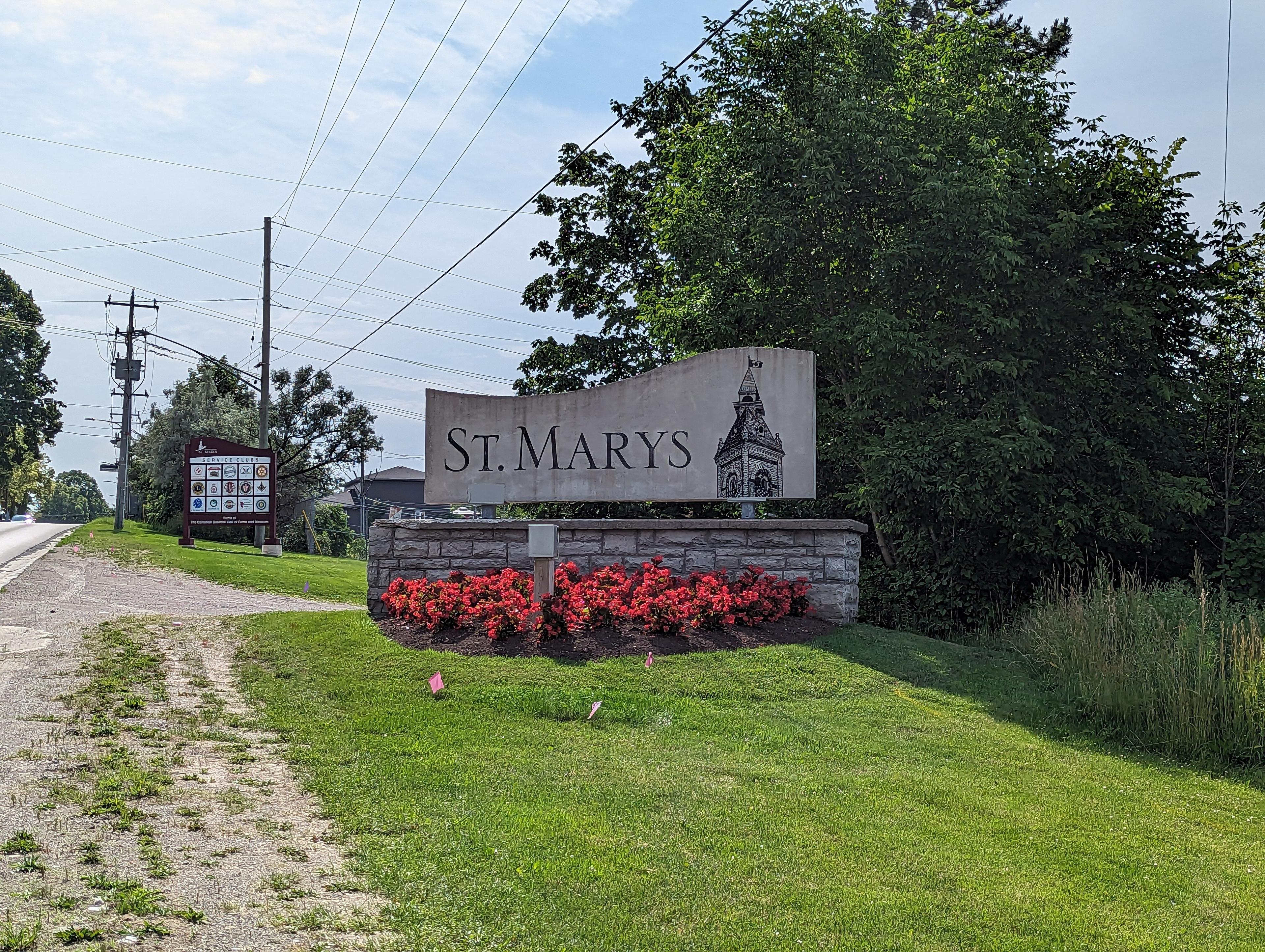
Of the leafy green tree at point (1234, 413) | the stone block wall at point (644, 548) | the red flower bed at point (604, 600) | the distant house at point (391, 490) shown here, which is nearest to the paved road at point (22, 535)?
the stone block wall at point (644, 548)

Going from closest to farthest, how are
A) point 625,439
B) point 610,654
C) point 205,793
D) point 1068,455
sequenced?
point 205,793
point 610,654
point 625,439
point 1068,455

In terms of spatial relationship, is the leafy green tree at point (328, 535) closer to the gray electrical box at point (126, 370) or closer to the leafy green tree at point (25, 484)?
the gray electrical box at point (126, 370)

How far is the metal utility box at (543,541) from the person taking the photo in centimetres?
979

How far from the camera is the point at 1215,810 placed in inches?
228

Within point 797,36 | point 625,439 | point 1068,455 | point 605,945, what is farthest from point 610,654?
point 797,36


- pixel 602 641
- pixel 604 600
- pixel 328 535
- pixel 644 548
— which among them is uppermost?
pixel 644 548

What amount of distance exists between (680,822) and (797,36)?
13670mm

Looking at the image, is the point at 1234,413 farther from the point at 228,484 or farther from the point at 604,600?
the point at 228,484

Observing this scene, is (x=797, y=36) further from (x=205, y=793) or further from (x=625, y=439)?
(x=205, y=793)

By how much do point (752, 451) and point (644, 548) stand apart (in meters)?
1.81

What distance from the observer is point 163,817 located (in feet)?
15.9

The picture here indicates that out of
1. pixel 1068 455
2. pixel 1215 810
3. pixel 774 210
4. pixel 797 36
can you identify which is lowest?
pixel 1215 810

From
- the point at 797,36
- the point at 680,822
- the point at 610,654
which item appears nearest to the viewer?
the point at 680,822

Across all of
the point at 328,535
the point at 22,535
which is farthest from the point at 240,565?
the point at 328,535
